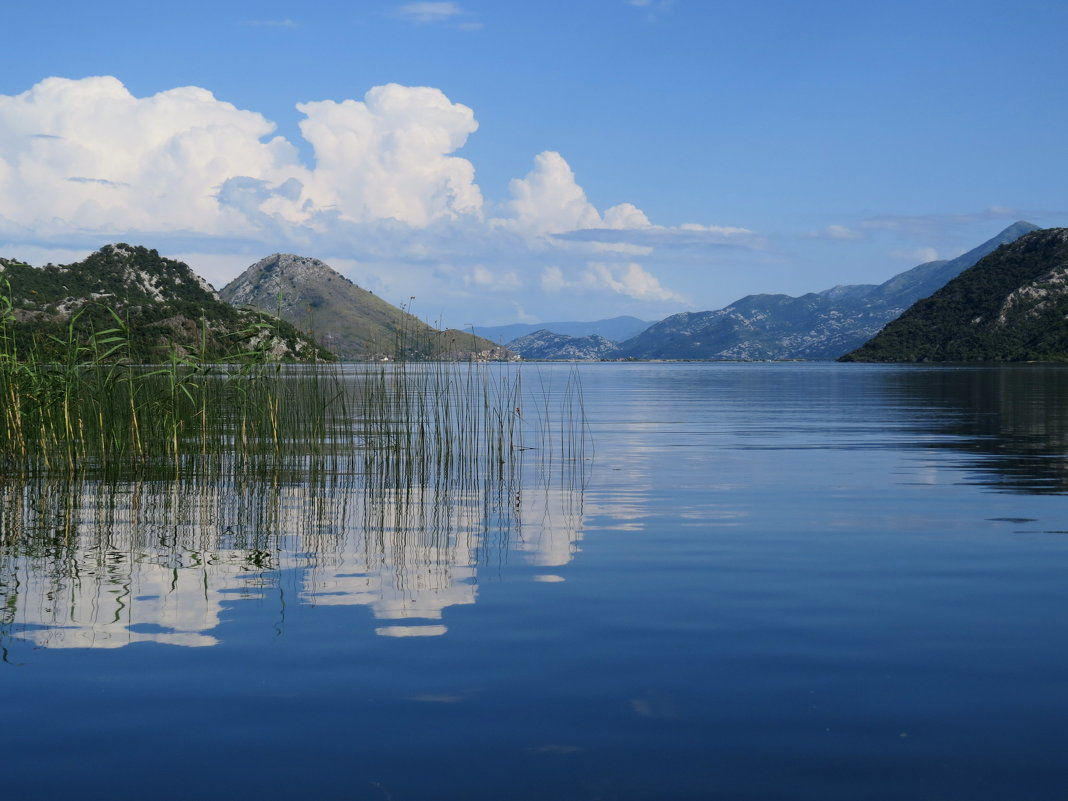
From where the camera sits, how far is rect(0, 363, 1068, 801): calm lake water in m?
5.45

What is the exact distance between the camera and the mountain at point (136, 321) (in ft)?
55.8

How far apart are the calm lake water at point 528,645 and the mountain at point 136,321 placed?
8.49ft

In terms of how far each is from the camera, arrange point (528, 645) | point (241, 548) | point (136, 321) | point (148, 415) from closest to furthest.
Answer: point (528, 645)
point (241, 548)
point (148, 415)
point (136, 321)

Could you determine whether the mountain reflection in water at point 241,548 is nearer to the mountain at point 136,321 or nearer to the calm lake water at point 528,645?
the calm lake water at point 528,645

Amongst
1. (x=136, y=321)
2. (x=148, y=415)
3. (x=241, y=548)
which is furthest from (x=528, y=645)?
(x=136, y=321)

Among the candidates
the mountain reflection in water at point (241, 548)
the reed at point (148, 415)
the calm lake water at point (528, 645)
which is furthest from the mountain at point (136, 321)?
the calm lake water at point (528, 645)

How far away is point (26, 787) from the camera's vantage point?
17.1ft

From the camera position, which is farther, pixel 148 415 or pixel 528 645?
pixel 148 415

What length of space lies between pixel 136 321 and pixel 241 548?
44.4 ft

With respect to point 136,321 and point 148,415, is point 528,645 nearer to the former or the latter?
point 148,415

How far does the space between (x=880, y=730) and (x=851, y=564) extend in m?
5.31

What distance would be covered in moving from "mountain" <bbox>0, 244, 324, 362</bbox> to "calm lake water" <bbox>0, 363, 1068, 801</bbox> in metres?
2.59

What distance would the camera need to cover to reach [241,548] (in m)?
12.0

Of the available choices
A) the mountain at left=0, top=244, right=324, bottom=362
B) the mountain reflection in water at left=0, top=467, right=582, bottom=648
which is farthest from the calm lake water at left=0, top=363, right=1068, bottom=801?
the mountain at left=0, top=244, right=324, bottom=362
